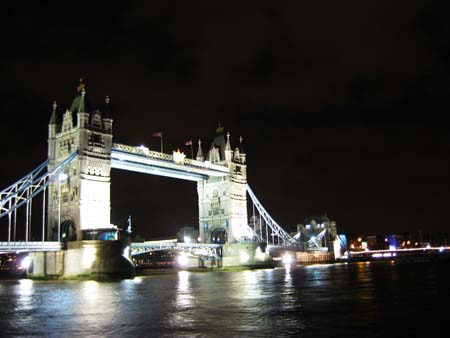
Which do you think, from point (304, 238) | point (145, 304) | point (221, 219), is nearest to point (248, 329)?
Result: point (145, 304)

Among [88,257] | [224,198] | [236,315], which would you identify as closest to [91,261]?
[88,257]

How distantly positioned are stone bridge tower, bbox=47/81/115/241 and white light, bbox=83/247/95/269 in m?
3.07

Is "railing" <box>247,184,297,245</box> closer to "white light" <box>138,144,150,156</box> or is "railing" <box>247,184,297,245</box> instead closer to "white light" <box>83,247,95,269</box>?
"white light" <box>138,144,150,156</box>

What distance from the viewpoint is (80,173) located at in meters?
51.0

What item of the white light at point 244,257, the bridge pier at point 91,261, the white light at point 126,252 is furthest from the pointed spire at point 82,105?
the white light at point 244,257

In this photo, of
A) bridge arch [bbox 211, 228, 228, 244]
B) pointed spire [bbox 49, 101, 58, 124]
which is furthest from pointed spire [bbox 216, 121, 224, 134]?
pointed spire [bbox 49, 101, 58, 124]

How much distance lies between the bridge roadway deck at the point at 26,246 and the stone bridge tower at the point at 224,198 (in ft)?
102

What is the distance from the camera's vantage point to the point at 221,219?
246ft

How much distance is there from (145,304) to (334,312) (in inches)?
338

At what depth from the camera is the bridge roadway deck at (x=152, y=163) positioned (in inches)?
2249

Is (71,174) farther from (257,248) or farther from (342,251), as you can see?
(342,251)

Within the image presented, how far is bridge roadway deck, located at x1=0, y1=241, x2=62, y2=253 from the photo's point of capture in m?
42.1

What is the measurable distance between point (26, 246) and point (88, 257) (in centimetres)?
534

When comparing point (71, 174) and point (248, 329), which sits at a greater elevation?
point (71, 174)
